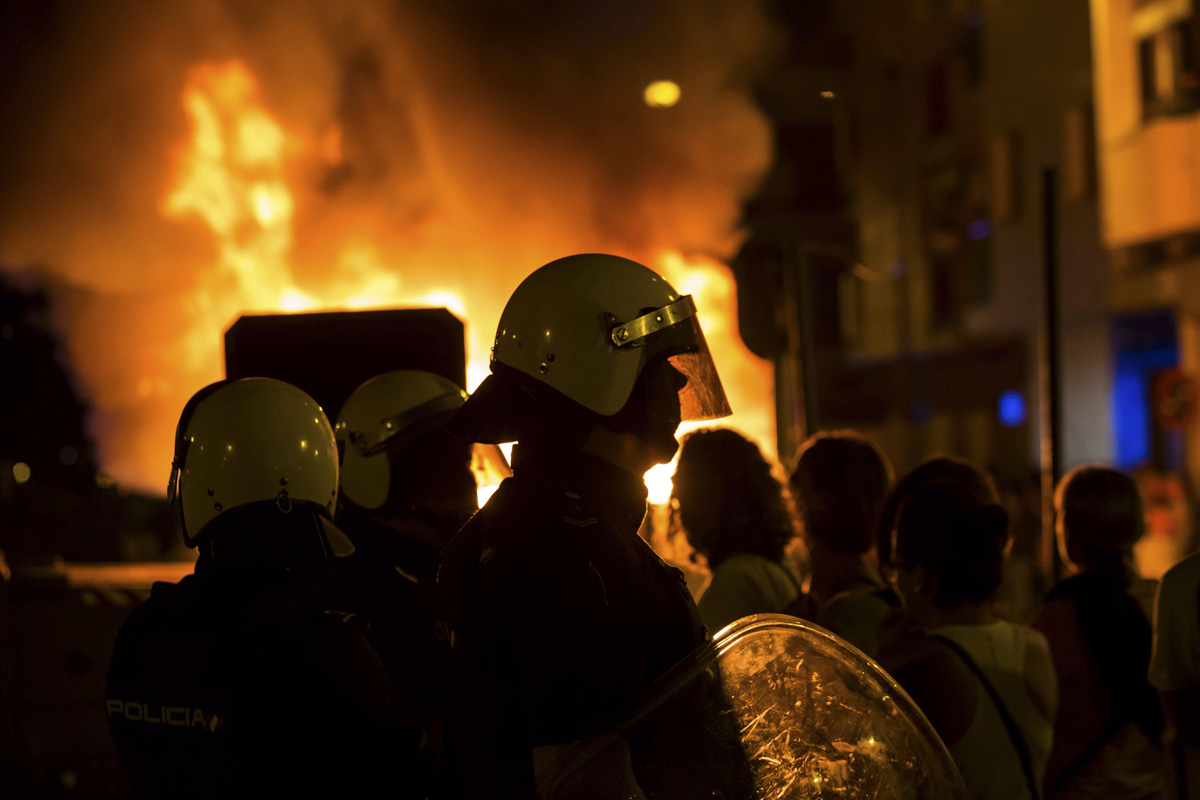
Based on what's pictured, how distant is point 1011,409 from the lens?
2352cm

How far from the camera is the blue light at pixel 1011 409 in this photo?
23.2m

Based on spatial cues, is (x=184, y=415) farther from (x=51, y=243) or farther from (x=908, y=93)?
(x=908, y=93)

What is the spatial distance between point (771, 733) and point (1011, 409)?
77.8 feet

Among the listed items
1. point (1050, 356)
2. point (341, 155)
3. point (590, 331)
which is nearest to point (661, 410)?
point (590, 331)

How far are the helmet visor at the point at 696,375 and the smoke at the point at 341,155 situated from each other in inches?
277

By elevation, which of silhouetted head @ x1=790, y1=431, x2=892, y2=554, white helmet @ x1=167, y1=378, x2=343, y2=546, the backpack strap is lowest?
the backpack strap

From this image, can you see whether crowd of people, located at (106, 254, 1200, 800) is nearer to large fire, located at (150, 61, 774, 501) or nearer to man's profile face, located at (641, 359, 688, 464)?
man's profile face, located at (641, 359, 688, 464)

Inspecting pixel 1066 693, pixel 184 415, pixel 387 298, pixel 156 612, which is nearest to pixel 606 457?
pixel 156 612

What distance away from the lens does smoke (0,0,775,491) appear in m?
9.94

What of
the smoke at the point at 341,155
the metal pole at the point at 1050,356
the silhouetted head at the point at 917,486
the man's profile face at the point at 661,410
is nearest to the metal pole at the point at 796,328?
the metal pole at the point at 1050,356

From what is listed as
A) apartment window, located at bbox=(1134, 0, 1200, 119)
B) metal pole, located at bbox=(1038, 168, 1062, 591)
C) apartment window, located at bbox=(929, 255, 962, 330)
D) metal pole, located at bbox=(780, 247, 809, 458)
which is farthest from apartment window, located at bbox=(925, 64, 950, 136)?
metal pole, located at bbox=(1038, 168, 1062, 591)

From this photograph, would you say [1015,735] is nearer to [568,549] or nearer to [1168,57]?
[568,549]

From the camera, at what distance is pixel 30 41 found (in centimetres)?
1039

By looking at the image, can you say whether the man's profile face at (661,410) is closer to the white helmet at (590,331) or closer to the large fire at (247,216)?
the white helmet at (590,331)
